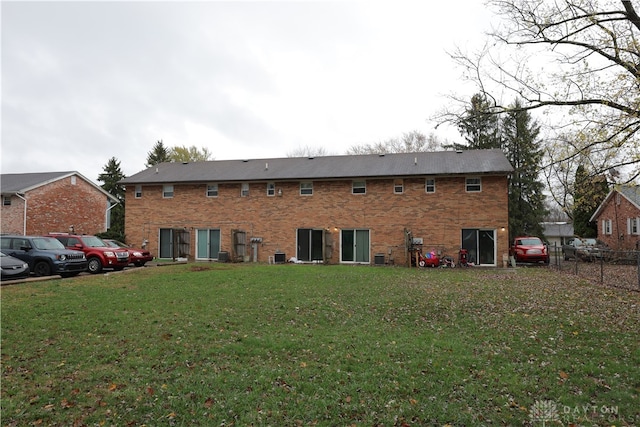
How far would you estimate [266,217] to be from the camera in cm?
2294

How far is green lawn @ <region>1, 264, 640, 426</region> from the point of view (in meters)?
4.12

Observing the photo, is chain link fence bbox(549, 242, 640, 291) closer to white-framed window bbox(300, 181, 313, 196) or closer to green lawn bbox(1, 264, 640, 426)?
green lawn bbox(1, 264, 640, 426)

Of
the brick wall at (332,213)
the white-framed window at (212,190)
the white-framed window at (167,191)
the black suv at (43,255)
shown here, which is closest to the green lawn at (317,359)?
the black suv at (43,255)

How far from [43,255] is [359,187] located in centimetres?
1489

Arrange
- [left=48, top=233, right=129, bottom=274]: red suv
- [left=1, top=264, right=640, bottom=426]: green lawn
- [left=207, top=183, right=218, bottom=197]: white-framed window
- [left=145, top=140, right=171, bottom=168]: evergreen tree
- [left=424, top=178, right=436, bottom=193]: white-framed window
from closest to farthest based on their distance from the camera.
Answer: [left=1, top=264, right=640, bottom=426]: green lawn < [left=48, top=233, right=129, bottom=274]: red suv < [left=424, top=178, right=436, bottom=193]: white-framed window < [left=207, top=183, right=218, bottom=197]: white-framed window < [left=145, top=140, right=171, bottom=168]: evergreen tree

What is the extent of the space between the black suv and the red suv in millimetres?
1048

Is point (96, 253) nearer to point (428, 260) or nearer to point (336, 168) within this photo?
point (336, 168)

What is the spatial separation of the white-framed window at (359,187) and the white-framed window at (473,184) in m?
5.41

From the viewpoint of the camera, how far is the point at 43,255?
1428 centimetres

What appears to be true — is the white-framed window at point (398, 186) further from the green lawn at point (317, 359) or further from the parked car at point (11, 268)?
the parked car at point (11, 268)

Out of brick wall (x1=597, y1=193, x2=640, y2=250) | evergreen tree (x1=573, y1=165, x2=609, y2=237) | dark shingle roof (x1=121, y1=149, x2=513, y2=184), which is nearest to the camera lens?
evergreen tree (x1=573, y1=165, x2=609, y2=237)

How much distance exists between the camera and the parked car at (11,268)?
12562mm

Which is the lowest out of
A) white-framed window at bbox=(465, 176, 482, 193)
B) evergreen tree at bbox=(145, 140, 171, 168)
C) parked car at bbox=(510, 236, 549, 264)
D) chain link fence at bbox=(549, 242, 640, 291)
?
chain link fence at bbox=(549, 242, 640, 291)

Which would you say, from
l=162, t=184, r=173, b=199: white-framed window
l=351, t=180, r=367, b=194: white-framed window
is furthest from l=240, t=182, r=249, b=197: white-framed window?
l=351, t=180, r=367, b=194: white-framed window
